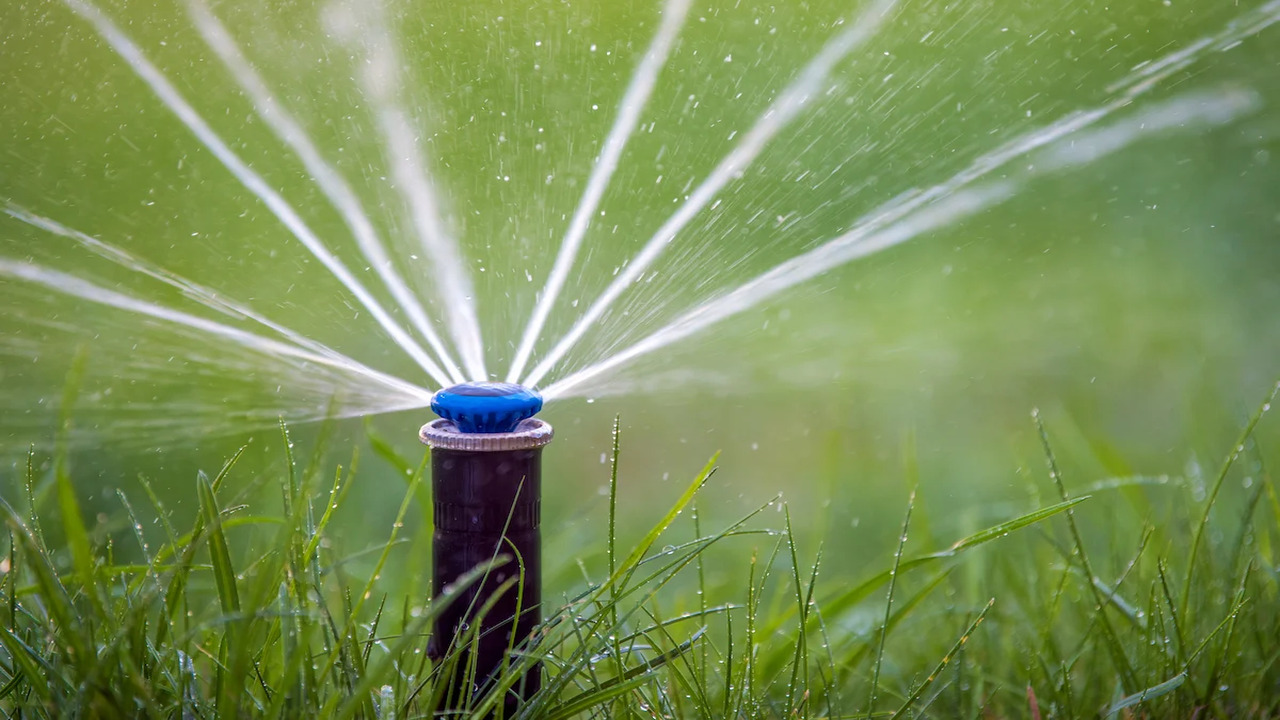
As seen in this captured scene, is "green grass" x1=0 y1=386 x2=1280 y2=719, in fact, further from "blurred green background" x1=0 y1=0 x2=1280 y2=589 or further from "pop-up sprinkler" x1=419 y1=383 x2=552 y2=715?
Result: "blurred green background" x1=0 y1=0 x2=1280 y2=589

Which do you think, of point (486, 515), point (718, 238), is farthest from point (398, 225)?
point (486, 515)

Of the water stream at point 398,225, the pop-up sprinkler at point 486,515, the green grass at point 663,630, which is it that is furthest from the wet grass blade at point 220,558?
the water stream at point 398,225

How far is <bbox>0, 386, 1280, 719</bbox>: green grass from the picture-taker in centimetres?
105

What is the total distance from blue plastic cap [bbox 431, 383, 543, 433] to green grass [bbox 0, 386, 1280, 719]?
12cm

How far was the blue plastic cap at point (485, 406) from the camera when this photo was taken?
1.15m

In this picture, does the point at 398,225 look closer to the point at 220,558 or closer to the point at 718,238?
the point at 718,238

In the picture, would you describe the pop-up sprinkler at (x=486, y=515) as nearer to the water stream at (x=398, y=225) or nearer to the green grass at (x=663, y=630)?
the green grass at (x=663, y=630)

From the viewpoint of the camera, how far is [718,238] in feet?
8.66

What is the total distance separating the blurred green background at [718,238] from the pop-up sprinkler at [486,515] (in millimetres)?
1490

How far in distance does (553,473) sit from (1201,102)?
93.9 inches

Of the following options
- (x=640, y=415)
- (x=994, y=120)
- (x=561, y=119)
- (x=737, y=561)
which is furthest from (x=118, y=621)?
(x=994, y=120)

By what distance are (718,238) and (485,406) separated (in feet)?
5.17

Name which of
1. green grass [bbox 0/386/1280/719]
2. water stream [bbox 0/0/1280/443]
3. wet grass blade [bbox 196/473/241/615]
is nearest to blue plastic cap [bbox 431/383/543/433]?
green grass [bbox 0/386/1280/719]

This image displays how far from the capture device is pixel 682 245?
2.38 metres
